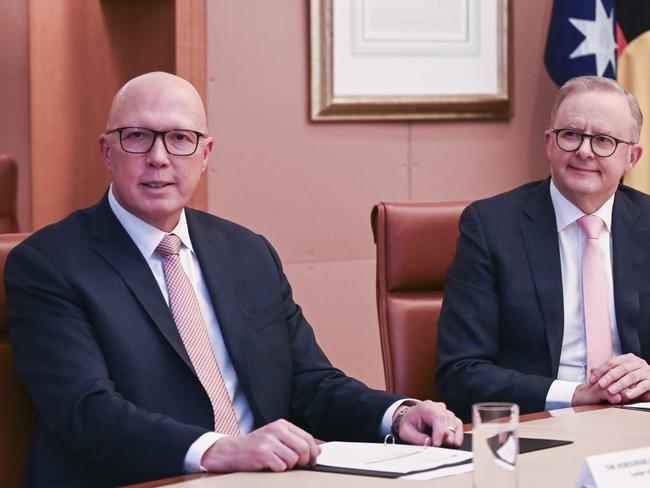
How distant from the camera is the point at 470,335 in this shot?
2832 mm

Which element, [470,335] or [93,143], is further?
[93,143]

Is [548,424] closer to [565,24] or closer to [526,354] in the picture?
[526,354]

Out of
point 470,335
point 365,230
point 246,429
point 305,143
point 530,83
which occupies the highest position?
point 530,83

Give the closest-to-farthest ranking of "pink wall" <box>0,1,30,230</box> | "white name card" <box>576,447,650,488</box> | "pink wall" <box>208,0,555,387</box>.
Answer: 1. "white name card" <box>576,447,650,488</box>
2. "pink wall" <box>208,0,555,387</box>
3. "pink wall" <box>0,1,30,230</box>

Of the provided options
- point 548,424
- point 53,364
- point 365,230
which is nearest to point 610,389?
point 548,424

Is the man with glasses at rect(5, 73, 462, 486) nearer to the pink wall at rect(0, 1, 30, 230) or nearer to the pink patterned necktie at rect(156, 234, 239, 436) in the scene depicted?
the pink patterned necktie at rect(156, 234, 239, 436)

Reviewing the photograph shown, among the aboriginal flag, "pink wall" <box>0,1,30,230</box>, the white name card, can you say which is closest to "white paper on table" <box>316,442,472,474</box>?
the white name card

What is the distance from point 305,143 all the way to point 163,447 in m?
2.48

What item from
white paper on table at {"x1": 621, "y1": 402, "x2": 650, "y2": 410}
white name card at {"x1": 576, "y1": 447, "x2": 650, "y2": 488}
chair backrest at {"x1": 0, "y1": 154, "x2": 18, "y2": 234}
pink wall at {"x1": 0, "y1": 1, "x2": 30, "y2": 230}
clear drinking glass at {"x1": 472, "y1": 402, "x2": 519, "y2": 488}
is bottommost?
white paper on table at {"x1": 621, "y1": 402, "x2": 650, "y2": 410}

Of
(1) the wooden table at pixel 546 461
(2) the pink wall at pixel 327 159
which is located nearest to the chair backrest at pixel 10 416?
(1) the wooden table at pixel 546 461

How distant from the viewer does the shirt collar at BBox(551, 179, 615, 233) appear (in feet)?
9.70

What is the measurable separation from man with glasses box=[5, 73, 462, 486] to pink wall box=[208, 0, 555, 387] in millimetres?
1598

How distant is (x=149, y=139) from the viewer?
250 cm

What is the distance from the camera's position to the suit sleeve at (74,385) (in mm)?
2025
